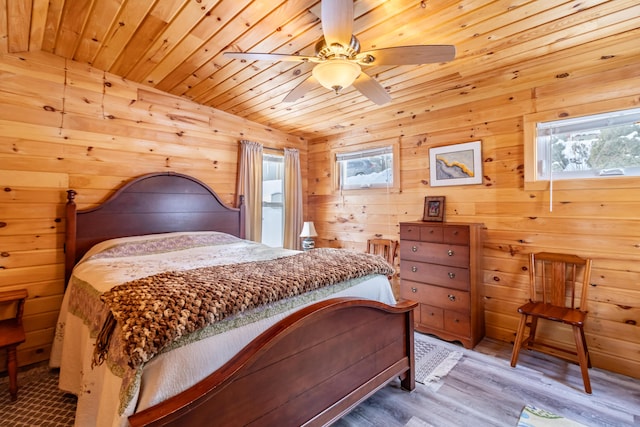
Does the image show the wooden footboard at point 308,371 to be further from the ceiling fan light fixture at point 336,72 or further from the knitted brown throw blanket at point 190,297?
the ceiling fan light fixture at point 336,72

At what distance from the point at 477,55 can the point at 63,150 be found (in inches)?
133

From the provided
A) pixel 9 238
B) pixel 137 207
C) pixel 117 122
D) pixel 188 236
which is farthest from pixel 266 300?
pixel 117 122

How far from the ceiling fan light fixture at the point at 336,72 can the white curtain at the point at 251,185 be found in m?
2.11

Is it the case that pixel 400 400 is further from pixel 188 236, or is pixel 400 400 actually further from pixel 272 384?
pixel 188 236

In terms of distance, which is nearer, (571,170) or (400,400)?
(400,400)

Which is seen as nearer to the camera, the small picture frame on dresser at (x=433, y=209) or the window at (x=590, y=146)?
the window at (x=590, y=146)

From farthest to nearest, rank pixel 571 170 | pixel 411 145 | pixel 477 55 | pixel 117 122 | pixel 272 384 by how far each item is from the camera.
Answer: pixel 411 145, pixel 117 122, pixel 571 170, pixel 477 55, pixel 272 384

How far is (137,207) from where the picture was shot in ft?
9.41

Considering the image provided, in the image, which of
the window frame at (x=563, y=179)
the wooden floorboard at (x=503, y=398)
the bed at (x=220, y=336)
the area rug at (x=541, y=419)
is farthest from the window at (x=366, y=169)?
the area rug at (x=541, y=419)

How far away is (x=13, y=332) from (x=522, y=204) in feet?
13.1

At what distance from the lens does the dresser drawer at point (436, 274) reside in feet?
8.88

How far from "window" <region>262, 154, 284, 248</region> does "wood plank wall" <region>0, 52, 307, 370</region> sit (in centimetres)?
132

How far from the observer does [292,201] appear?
4207mm

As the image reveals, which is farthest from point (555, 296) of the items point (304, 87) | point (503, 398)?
point (304, 87)
